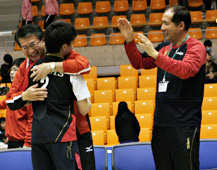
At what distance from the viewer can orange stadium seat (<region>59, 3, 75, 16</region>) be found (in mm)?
9633

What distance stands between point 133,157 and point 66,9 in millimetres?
7211

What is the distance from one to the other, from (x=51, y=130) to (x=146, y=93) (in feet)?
14.3

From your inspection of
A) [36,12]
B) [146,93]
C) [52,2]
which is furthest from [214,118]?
Answer: [36,12]

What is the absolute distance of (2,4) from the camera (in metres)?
9.34

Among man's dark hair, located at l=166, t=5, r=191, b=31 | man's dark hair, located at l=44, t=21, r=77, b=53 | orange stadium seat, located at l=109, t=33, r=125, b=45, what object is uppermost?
orange stadium seat, located at l=109, t=33, r=125, b=45

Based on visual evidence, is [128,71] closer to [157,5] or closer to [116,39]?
[116,39]

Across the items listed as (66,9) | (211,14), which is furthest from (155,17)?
(66,9)

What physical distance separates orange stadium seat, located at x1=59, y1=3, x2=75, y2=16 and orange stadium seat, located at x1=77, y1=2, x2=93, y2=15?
17 cm

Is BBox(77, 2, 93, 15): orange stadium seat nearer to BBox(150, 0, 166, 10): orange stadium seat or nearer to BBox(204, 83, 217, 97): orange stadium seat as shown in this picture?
BBox(150, 0, 166, 10): orange stadium seat

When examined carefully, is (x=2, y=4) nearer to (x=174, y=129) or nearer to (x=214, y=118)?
(x=214, y=118)

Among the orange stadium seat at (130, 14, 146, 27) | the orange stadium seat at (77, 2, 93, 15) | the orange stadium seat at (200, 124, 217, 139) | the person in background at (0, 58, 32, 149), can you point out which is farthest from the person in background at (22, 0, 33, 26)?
the person in background at (0, 58, 32, 149)

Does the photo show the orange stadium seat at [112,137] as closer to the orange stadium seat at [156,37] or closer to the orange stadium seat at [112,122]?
the orange stadium seat at [112,122]

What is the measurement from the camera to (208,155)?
9.89ft

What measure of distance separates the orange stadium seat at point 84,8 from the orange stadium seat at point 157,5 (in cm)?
153
